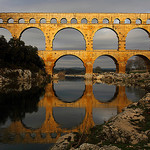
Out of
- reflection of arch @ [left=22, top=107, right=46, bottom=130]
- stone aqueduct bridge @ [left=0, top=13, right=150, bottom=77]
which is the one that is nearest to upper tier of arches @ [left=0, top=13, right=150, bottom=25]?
stone aqueduct bridge @ [left=0, top=13, right=150, bottom=77]

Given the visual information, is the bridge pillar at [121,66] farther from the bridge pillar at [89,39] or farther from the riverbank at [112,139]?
the riverbank at [112,139]

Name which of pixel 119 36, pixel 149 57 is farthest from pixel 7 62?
pixel 149 57

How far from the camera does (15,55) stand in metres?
22.6

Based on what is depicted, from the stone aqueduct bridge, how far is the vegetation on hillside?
5.12m

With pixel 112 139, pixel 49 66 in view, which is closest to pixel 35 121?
pixel 112 139

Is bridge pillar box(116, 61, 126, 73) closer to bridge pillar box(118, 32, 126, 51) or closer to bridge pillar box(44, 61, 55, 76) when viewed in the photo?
bridge pillar box(118, 32, 126, 51)

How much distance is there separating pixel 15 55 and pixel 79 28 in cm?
1546

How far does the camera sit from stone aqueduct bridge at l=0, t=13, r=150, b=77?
107 ft

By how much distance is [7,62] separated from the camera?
2173cm

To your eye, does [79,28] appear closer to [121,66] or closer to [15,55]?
[121,66]

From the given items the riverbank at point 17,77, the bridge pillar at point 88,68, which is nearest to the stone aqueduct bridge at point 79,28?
the bridge pillar at point 88,68

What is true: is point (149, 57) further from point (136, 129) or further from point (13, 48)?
point (136, 129)

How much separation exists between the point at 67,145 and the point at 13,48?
22023 millimetres

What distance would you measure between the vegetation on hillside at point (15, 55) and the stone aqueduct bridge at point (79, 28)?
5.12 meters
